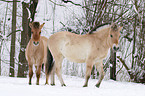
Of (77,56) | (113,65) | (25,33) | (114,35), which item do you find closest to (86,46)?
(77,56)

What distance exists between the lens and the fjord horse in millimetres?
5500

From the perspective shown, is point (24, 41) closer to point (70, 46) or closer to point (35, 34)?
point (70, 46)

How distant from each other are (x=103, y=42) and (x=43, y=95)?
8.39 feet

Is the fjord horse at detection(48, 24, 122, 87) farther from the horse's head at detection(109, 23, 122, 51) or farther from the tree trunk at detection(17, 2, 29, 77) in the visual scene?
the tree trunk at detection(17, 2, 29, 77)

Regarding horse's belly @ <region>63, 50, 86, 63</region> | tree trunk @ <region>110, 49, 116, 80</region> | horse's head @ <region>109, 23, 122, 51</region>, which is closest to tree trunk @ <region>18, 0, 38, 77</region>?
horse's belly @ <region>63, 50, 86, 63</region>

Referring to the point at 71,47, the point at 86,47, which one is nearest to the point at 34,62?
the point at 71,47

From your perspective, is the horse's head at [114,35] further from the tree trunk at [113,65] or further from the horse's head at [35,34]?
the tree trunk at [113,65]

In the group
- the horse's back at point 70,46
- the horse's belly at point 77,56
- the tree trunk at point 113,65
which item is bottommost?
the tree trunk at point 113,65

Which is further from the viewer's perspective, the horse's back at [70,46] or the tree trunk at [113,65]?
the tree trunk at [113,65]

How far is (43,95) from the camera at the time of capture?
3.70m

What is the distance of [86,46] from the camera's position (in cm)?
565

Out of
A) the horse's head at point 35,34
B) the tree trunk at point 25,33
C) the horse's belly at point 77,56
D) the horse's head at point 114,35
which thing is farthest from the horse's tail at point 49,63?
the tree trunk at point 25,33

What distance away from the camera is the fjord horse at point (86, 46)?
550 cm

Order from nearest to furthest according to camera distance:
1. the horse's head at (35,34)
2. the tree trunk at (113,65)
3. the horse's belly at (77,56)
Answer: the horse's head at (35,34)
the horse's belly at (77,56)
the tree trunk at (113,65)
